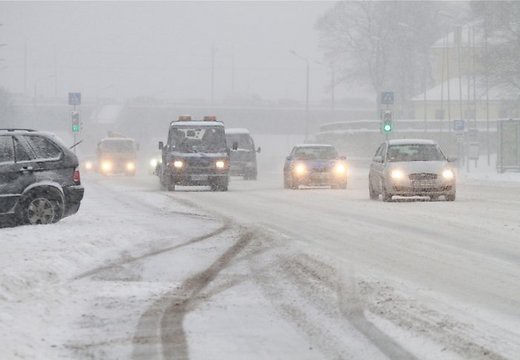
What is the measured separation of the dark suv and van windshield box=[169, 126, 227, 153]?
15545 millimetres

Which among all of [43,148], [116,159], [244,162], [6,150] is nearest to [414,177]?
[43,148]

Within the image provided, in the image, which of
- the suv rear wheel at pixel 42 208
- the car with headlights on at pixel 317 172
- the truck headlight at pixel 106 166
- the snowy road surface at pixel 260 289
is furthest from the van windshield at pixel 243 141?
the suv rear wheel at pixel 42 208

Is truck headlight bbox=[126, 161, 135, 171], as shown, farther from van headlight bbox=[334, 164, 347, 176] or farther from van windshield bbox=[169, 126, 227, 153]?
van headlight bbox=[334, 164, 347, 176]

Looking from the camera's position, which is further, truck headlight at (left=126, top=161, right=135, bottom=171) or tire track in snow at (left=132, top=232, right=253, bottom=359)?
truck headlight at (left=126, top=161, right=135, bottom=171)

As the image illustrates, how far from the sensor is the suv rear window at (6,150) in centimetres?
1728

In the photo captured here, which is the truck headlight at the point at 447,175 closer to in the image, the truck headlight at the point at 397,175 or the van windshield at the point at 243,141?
the truck headlight at the point at 397,175

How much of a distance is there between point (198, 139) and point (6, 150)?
1637 cm

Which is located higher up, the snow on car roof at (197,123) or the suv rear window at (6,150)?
the snow on car roof at (197,123)

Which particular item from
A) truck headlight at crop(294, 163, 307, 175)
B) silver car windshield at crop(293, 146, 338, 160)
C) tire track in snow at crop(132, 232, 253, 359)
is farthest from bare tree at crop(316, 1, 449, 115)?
tire track in snow at crop(132, 232, 253, 359)

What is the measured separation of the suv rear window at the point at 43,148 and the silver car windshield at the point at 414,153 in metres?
11.2

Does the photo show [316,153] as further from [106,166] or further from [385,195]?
[106,166]

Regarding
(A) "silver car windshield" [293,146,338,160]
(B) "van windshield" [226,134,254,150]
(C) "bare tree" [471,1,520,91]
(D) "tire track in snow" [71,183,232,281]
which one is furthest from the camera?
(C) "bare tree" [471,1,520,91]

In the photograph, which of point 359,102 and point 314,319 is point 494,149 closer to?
point 314,319

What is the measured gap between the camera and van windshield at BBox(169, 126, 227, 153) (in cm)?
3341
